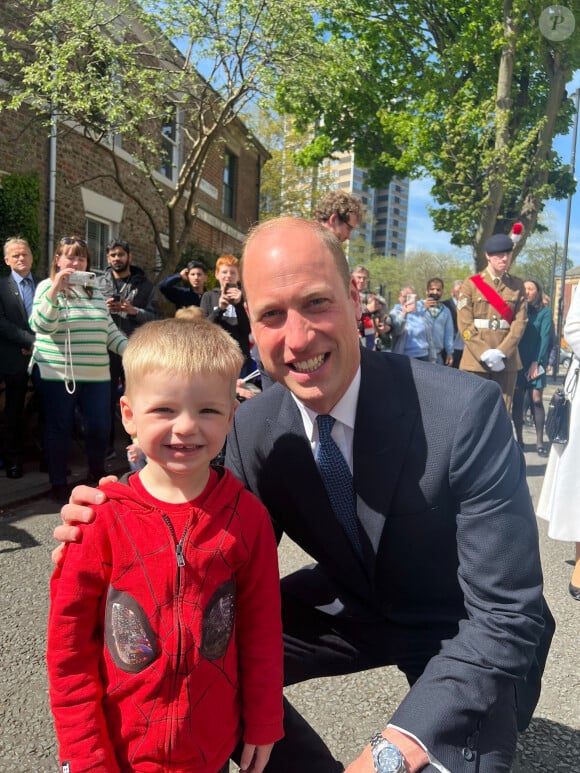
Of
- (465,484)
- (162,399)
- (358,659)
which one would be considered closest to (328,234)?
(162,399)

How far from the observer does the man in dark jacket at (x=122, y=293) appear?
6680 mm

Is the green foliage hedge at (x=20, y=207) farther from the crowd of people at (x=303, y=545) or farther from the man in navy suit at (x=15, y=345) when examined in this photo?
the crowd of people at (x=303, y=545)

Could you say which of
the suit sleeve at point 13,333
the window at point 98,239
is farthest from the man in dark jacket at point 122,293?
the window at point 98,239

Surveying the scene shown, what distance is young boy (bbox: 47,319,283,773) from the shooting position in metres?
1.50

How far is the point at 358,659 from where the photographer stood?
6.88ft

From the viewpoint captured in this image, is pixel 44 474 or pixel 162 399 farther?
pixel 44 474

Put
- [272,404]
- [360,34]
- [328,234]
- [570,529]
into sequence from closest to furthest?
[328,234]
[272,404]
[570,529]
[360,34]

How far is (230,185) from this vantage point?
2230 centimetres

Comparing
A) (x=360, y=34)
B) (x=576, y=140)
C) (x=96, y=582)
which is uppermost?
(x=360, y=34)

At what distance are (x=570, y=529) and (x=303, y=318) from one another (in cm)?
276

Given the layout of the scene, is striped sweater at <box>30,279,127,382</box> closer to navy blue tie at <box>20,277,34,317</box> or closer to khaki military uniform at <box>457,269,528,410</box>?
navy blue tie at <box>20,277,34,317</box>

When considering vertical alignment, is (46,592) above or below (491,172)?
below

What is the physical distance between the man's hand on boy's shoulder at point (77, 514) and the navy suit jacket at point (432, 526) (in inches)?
22.0

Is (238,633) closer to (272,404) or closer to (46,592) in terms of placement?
(272,404)
